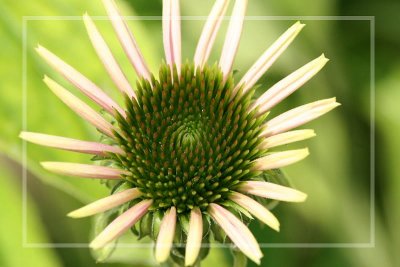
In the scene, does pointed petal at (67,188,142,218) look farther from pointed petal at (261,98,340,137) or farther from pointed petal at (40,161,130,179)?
pointed petal at (261,98,340,137)

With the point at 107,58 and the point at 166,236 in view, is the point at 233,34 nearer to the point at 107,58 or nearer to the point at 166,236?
the point at 107,58

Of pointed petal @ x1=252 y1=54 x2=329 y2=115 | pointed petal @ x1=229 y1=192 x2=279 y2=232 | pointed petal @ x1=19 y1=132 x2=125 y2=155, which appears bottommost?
pointed petal @ x1=229 y1=192 x2=279 y2=232

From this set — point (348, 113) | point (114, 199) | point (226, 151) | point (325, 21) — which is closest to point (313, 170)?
point (348, 113)

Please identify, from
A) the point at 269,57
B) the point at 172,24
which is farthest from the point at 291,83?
the point at 172,24

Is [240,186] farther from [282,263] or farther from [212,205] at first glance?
[282,263]

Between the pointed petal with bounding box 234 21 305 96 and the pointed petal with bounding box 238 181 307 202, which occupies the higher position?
the pointed petal with bounding box 234 21 305 96

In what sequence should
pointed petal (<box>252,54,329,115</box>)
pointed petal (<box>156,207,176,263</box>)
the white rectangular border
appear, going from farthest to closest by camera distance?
the white rectangular border, pointed petal (<box>252,54,329,115</box>), pointed petal (<box>156,207,176,263</box>)

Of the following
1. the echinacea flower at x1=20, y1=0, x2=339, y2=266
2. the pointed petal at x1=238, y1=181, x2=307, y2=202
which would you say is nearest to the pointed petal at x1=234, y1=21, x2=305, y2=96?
the echinacea flower at x1=20, y1=0, x2=339, y2=266

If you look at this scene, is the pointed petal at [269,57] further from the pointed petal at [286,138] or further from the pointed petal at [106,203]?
the pointed petal at [106,203]
